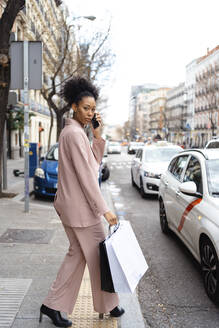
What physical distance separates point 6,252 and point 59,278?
2259mm

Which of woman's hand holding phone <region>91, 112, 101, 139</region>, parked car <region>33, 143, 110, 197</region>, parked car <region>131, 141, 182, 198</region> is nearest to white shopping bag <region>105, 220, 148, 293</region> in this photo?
woman's hand holding phone <region>91, 112, 101, 139</region>

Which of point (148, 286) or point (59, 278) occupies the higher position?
point (59, 278)

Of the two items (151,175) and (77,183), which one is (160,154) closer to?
(151,175)

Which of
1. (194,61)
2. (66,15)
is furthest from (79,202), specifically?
(194,61)

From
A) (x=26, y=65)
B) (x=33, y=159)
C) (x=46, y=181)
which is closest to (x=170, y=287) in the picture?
(x=26, y=65)

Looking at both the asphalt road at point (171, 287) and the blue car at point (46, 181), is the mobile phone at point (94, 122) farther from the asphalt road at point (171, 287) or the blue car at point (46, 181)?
the blue car at point (46, 181)

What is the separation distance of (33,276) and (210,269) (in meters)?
1.91

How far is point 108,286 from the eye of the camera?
2.75 meters

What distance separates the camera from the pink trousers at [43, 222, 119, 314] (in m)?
2.79

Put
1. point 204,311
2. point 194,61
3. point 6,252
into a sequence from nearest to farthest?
point 204,311 < point 6,252 < point 194,61

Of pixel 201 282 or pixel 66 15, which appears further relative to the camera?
pixel 66 15

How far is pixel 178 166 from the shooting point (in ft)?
19.8

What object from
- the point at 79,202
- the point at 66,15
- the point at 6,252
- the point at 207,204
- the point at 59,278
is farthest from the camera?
the point at 66,15

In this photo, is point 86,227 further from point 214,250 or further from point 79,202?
point 214,250
